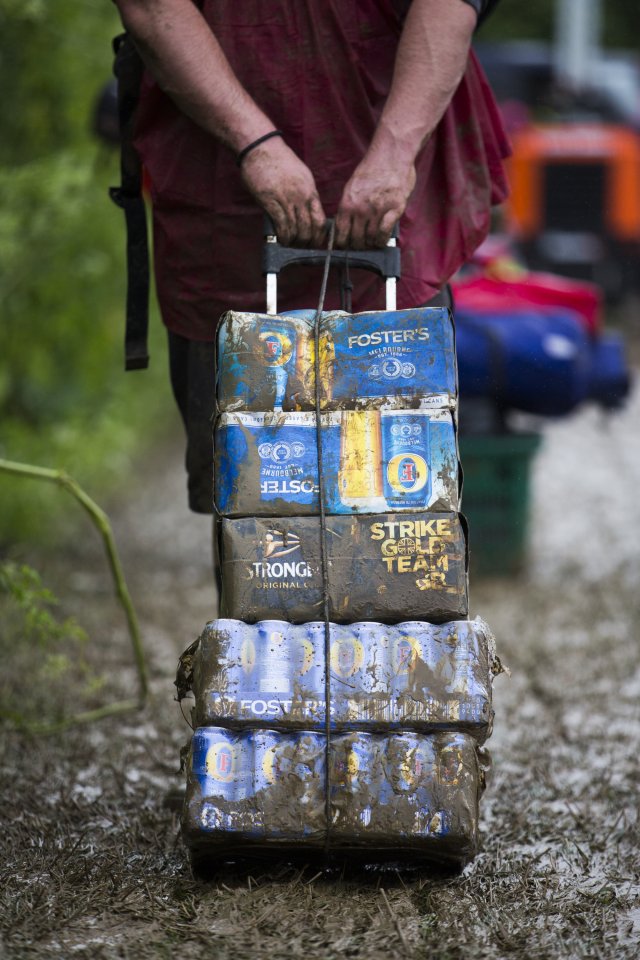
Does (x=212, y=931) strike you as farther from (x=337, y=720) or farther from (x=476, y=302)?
(x=476, y=302)

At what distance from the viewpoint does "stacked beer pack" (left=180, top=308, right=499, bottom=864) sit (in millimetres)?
2014

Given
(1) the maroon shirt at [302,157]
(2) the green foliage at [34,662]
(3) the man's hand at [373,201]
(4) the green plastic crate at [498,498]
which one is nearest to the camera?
(3) the man's hand at [373,201]

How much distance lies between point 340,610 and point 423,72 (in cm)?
105

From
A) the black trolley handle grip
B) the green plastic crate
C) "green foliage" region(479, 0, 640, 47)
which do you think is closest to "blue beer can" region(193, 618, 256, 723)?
the black trolley handle grip

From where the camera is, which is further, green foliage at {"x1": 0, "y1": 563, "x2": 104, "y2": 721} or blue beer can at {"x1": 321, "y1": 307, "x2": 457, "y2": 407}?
green foliage at {"x1": 0, "y1": 563, "x2": 104, "y2": 721}

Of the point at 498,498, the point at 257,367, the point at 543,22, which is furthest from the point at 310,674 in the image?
the point at 543,22

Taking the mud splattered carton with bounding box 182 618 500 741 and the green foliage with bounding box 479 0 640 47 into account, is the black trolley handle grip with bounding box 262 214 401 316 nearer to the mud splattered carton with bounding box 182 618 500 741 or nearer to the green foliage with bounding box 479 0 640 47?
the mud splattered carton with bounding box 182 618 500 741

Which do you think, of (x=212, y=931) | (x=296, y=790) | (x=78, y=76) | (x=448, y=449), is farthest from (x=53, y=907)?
(x=78, y=76)

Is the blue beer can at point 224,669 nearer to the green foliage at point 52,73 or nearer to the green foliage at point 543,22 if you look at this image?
the green foliage at point 52,73

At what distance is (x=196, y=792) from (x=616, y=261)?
465 inches

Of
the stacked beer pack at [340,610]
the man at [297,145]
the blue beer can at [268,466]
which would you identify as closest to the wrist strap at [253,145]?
the man at [297,145]

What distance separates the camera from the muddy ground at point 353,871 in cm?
196

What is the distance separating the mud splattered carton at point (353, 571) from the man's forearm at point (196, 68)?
2.55 feet

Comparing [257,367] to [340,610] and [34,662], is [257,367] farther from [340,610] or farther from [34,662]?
[34,662]
